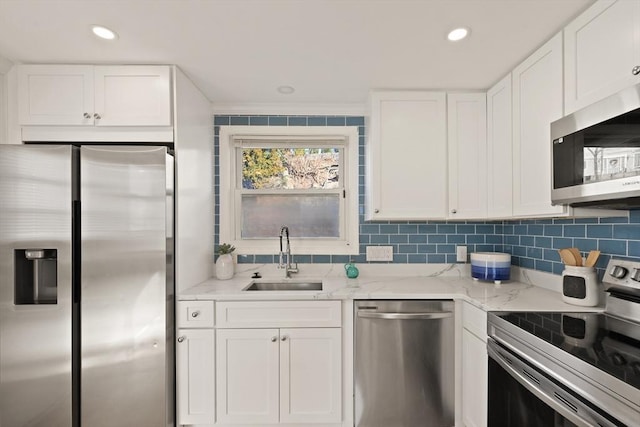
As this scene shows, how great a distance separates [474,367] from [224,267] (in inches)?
69.9

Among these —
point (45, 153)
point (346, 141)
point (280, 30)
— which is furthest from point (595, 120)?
point (45, 153)

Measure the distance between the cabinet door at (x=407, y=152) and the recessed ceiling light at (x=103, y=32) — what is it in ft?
5.18

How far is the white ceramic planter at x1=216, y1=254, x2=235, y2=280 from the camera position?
2.36m

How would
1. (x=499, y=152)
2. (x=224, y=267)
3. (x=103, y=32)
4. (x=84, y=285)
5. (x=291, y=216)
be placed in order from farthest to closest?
(x=291, y=216) → (x=224, y=267) → (x=499, y=152) → (x=84, y=285) → (x=103, y=32)

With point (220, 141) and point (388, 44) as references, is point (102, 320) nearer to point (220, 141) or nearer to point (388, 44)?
point (220, 141)

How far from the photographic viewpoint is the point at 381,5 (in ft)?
4.49

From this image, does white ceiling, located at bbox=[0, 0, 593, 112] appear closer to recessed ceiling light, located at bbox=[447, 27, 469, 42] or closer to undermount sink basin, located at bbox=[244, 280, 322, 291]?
recessed ceiling light, located at bbox=[447, 27, 469, 42]

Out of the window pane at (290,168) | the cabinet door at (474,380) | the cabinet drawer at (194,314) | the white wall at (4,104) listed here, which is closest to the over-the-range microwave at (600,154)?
the cabinet door at (474,380)

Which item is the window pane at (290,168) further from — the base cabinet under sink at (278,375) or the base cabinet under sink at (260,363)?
the base cabinet under sink at (278,375)

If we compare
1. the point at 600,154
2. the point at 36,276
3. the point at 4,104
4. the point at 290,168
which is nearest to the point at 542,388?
the point at 600,154

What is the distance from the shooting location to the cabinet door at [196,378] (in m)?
1.88

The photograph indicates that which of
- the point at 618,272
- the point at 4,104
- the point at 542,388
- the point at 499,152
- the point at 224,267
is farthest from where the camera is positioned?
the point at 224,267

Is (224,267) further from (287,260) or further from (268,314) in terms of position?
(268,314)

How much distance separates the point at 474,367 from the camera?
5.64 ft
